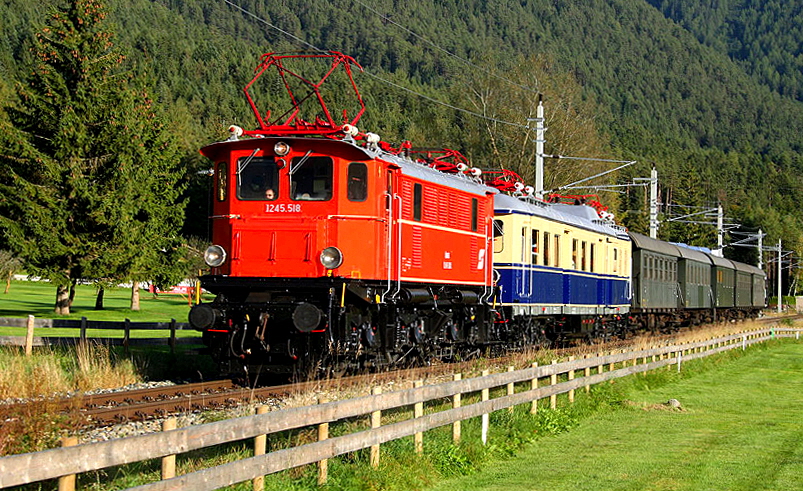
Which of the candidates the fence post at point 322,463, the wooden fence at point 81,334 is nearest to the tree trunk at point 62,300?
the wooden fence at point 81,334

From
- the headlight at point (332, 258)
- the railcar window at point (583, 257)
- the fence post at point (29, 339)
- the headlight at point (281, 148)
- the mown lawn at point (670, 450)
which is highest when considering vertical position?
the headlight at point (281, 148)

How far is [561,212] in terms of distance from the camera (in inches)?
1118

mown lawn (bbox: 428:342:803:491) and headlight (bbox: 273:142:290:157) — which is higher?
headlight (bbox: 273:142:290:157)

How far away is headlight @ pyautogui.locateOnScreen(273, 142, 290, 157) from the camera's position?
1647 cm

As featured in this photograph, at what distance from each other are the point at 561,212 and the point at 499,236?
5.50 meters

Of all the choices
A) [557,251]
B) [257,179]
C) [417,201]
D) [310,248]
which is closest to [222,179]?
[257,179]

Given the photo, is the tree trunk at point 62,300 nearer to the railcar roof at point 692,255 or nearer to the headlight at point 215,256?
the headlight at point 215,256

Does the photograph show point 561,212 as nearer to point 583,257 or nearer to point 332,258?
point 583,257

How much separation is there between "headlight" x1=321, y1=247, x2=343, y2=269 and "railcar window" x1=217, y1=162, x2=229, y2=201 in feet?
8.01

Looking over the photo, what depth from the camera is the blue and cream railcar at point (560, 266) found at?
2359 centimetres

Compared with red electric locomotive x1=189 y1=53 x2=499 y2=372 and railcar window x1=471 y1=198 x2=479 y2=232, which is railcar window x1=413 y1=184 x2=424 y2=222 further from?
railcar window x1=471 y1=198 x2=479 y2=232

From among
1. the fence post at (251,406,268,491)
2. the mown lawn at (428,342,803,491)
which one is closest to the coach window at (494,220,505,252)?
the mown lawn at (428,342,803,491)

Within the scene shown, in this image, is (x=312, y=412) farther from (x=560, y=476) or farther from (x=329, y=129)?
(x=329, y=129)

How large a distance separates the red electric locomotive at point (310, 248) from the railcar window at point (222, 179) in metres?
0.02
